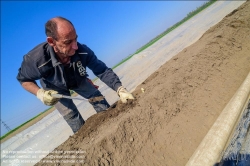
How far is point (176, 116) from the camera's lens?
8.36ft

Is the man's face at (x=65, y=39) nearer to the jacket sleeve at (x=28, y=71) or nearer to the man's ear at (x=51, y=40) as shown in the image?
the man's ear at (x=51, y=40)

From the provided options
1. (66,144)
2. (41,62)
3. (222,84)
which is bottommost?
(222,84)

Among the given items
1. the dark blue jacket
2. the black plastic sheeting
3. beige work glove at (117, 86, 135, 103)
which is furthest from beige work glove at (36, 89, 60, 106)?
the black plastic sheeting

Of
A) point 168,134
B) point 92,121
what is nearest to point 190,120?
Answer: point 168,134

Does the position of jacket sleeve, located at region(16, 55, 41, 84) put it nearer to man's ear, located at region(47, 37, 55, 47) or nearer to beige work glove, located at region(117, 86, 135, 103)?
man's ear, located at region(47, 37, 55, 47)

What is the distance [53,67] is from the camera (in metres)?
2.62

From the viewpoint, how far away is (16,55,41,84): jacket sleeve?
2.49m

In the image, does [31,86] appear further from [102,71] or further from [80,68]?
[102,71]

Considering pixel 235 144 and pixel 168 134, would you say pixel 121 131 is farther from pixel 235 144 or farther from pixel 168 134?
pixel 235 144

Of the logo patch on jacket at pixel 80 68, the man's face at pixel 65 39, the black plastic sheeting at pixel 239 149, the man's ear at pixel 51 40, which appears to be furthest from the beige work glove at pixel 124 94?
the black plastic sheeting at pixel 239 149

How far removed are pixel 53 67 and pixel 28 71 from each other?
0.37 m

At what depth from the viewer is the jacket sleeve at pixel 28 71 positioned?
249cm

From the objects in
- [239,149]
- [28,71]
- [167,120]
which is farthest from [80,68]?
[239,149]

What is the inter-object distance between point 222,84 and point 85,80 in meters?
2.62
